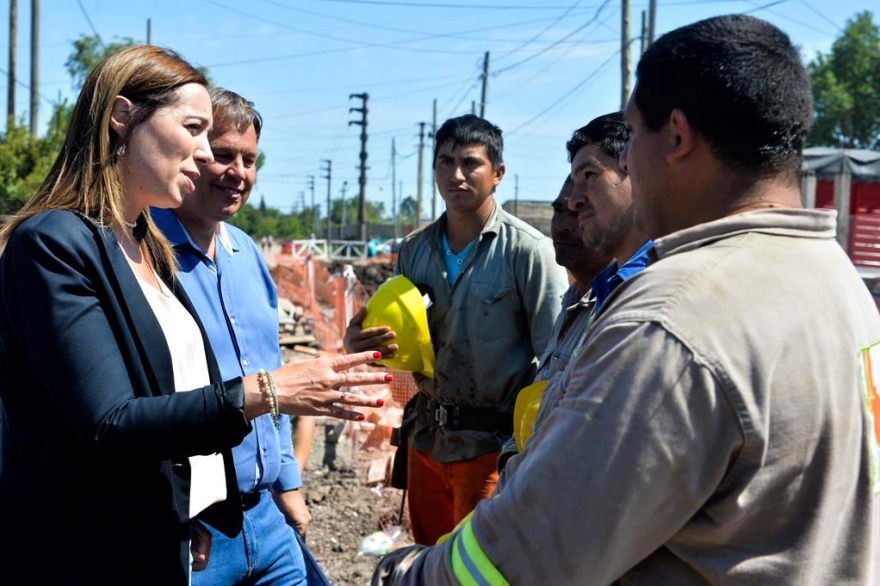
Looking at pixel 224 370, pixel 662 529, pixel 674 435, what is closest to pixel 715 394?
pixel 674 435

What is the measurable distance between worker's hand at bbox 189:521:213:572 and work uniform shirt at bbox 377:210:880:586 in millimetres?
1349

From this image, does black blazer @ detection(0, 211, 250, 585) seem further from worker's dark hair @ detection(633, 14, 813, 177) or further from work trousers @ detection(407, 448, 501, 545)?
work trousers @ detection(407, 448, 501, 545)

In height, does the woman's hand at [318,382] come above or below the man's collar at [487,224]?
below

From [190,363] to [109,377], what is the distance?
36cm

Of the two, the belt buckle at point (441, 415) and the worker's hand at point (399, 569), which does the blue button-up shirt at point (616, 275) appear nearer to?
the worker's hand at point (399, 569)

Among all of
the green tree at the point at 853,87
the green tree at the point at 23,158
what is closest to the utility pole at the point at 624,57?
the green tree at the point at 23,158

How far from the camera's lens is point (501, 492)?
4.95ft

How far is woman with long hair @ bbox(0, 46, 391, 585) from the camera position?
206cm

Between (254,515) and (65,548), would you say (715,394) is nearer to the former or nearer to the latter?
(65,548)

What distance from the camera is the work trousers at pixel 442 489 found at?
13.6 feet

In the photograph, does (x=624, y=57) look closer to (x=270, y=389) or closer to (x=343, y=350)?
(x=343, y=350)

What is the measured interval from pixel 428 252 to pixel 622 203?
5.20 ft

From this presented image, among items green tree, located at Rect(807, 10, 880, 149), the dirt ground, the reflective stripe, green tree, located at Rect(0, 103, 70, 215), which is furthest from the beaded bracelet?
green tree, located at Rect(807, 10, 880, 149)

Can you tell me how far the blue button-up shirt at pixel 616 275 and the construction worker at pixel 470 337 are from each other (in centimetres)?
114
